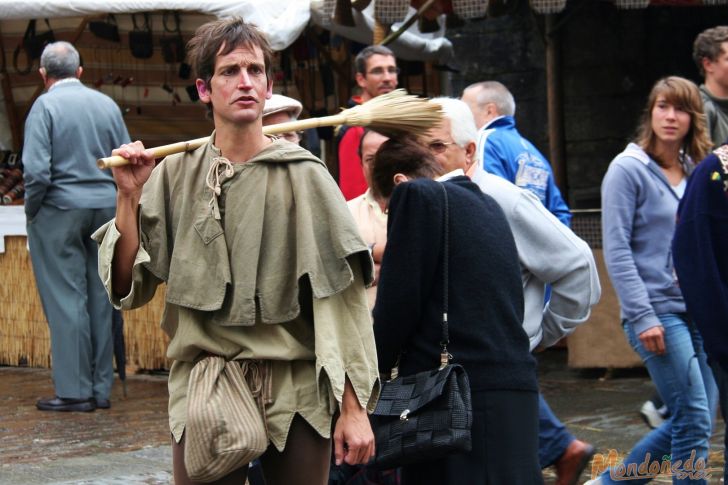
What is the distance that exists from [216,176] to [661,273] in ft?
9.15

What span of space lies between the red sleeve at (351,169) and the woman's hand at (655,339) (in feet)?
6.23

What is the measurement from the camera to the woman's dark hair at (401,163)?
184 inches

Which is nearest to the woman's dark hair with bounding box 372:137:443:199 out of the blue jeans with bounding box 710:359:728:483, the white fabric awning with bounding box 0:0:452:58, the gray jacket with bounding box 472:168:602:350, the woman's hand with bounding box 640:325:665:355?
the gray jacket with bounding box 472:168:602:350

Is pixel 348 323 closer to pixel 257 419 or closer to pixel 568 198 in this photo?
pixel 257 419

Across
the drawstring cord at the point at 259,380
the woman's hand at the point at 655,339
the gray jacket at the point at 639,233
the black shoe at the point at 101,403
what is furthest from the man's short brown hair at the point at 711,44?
the black shoe at the point at 101,403

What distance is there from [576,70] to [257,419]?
32.3 ft

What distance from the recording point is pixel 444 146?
486 centimetres

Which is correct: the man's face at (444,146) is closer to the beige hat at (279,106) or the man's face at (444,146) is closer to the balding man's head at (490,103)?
the beige hat at (279,106)

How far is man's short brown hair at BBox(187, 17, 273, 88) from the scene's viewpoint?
3797 mm

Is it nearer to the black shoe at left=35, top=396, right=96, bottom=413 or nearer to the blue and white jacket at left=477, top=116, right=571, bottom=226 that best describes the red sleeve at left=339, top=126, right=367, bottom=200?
the blue and white jacket at left=477, top=116, right=571, bottom=226

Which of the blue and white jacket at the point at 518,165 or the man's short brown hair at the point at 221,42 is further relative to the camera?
the blue and white jacket at the point at 518,165

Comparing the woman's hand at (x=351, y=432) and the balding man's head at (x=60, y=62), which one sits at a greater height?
the balding man's head at (x=60, y=62)

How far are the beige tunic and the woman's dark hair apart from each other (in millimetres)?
907

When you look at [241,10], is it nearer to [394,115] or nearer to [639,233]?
[639,233]
